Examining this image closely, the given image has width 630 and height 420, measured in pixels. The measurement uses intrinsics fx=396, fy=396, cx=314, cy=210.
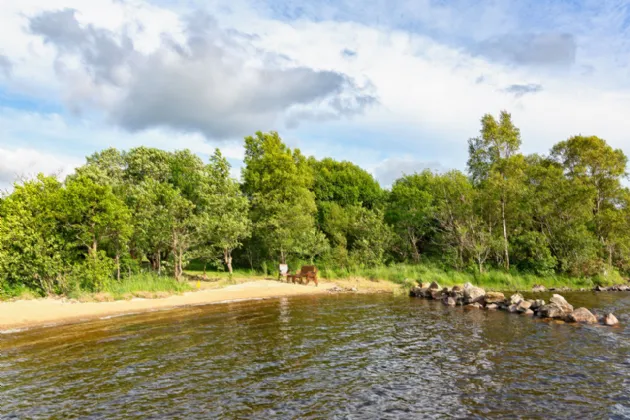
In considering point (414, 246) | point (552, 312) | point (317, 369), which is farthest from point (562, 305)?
point (414, 246)

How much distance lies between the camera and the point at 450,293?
28.8 metres

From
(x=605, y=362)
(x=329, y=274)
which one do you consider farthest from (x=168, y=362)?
(x=329, y=274)

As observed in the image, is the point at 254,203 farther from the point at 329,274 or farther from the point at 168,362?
the point at 168,362

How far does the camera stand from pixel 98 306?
23.1 meters

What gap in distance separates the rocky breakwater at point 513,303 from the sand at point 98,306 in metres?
9.82

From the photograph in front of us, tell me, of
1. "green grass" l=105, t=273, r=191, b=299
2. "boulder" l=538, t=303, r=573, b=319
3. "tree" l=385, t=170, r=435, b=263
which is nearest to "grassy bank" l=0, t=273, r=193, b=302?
"green grass" l=105, t=273, r=191, b=299

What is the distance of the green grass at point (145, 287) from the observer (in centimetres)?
2620

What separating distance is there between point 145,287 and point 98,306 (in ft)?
15.4

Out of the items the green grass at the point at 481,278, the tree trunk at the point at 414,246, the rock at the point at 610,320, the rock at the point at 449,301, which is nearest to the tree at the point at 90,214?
the green grass at the point at 481,278

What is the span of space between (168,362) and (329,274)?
87.3 ft

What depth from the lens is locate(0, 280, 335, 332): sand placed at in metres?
20.0

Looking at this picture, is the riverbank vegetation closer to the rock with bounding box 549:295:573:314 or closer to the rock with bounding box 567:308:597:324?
the rock with bounding box 549:295:573:314

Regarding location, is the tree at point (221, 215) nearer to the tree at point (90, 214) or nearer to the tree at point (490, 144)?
the tree at point (90, 214)

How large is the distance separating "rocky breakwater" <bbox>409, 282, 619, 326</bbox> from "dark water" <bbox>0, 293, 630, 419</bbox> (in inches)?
65.8
